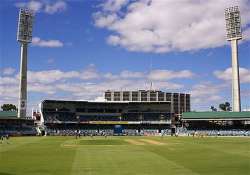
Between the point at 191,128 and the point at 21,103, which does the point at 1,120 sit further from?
the point at 191,128

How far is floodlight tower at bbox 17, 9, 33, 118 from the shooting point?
123 metres

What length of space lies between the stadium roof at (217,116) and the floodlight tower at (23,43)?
4987 centimetres

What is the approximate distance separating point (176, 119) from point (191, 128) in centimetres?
2285

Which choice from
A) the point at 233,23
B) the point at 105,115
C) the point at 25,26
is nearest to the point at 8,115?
the point at 25,26

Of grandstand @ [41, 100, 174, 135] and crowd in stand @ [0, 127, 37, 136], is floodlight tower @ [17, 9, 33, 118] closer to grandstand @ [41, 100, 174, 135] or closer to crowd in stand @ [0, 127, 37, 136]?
crowd in stand @ [0, 127, 37, 136]

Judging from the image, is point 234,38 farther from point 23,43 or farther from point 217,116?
point 23,43

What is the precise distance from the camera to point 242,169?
94.1 ft

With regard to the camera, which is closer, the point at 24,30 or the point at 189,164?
the point at 189,164

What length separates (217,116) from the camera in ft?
400

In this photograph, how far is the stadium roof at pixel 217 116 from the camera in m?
116

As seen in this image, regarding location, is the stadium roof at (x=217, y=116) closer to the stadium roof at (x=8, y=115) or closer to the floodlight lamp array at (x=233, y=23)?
the floodlight lamp array at (x=233, y=23)

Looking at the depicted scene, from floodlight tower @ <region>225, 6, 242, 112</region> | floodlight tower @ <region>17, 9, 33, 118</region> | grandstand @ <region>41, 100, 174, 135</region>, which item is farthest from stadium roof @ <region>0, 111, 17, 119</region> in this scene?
floodlight tower @ <region>225, 6, 242, 112</region>

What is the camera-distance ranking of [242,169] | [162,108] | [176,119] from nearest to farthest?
[242,169] < [162,108] < [176,119]

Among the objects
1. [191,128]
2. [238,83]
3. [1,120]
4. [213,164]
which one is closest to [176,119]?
[191,128]
